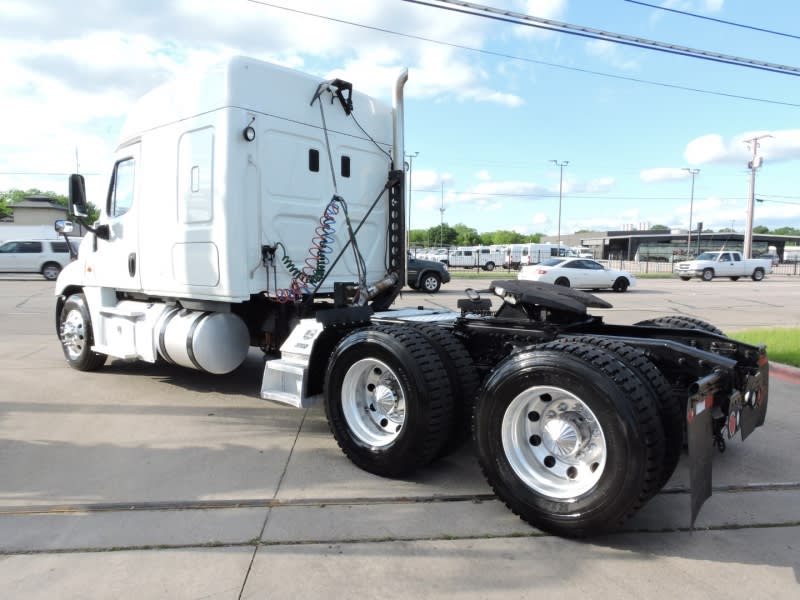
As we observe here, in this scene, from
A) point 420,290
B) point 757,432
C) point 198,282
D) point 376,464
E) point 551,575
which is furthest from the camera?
point 420,290

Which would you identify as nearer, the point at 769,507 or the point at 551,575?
the point at 551,575

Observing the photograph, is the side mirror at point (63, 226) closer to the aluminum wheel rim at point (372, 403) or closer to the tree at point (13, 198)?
the aluminum wheel rim at point (372, 403)

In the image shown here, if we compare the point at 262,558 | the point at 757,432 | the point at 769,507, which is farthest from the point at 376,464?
the point at 757,432

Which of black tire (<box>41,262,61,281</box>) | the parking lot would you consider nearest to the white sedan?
the parking lot

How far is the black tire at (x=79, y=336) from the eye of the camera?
6.84m

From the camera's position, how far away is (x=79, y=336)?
697cm

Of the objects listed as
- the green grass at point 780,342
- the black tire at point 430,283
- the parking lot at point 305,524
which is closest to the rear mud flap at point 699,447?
the parking lot at point 305,524

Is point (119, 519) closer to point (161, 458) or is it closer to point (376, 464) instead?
point (161, 458)

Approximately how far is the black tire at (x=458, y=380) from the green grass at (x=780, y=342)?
16.6 ft

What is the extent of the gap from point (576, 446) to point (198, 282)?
12.4 feet

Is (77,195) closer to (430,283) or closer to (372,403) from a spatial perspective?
(372,403)

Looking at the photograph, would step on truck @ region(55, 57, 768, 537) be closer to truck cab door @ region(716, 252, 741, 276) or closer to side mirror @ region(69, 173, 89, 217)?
side mirror @ region(69, 173, 89, 217)

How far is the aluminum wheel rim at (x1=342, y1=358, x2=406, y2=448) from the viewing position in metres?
4.04

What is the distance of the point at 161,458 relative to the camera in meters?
4.29
